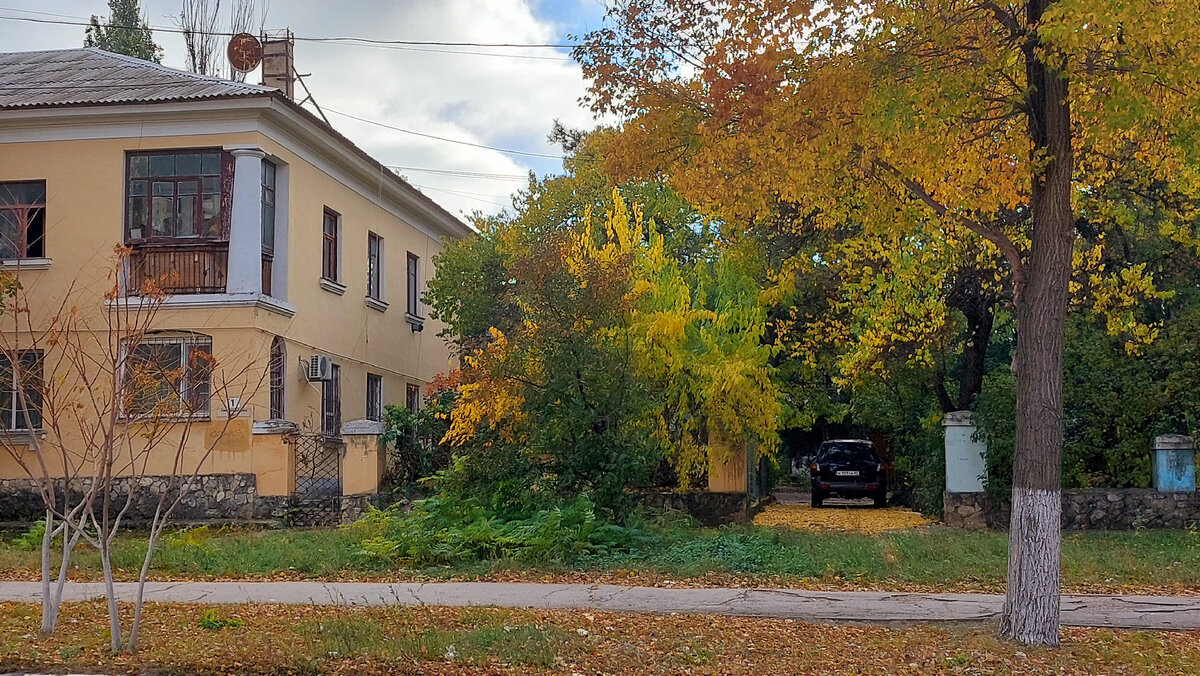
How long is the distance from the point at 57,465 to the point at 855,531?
1401 cm

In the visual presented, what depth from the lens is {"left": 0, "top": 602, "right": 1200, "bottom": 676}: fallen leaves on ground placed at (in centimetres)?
855

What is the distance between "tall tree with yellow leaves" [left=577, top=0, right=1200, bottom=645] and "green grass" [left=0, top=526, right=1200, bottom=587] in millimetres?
4033

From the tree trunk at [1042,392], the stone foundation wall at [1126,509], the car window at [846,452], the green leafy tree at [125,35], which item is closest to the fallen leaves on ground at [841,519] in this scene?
the car window at [846,452]

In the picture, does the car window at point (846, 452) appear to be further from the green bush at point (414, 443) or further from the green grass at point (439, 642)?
the green grass at point (439, 642)

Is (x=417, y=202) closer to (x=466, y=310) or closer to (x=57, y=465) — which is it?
(x=466, y=310)

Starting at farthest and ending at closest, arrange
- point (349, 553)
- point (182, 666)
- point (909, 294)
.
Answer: point (909, 294) → point (349, 553) → point (182, 666)

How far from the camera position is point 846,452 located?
89.0ft

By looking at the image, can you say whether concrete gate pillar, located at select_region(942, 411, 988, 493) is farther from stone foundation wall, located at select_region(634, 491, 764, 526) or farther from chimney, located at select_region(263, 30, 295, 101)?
chimney, located at select_region(263, 30, 295, 101)

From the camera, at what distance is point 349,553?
1460 centimetres

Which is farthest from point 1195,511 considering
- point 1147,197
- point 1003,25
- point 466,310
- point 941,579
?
point 466,310

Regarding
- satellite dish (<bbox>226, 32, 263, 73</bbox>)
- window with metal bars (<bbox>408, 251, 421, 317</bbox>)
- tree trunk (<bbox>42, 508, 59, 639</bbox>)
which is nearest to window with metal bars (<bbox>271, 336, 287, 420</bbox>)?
satellite dish (<bbox>226, 32, 263, 73</bbox>)

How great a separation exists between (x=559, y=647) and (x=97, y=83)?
696 inches

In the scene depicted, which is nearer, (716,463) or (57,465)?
(716,463)

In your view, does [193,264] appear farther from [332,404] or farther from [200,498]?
[332,404]
